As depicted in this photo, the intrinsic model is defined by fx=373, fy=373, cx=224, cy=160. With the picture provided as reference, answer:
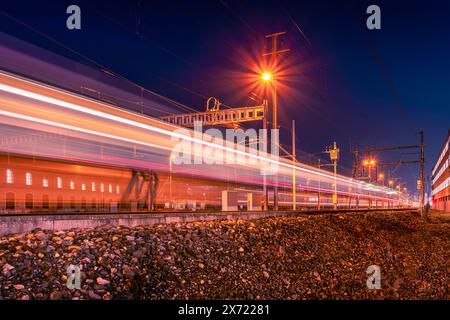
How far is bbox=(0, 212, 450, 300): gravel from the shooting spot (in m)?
6.35

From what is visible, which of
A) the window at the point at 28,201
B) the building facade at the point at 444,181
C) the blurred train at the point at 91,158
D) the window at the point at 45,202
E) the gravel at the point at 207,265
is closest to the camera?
the gravel at the point at 207,265

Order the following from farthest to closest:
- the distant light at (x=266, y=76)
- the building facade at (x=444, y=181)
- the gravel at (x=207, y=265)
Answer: the building facade at (x=444, y=181)
the distant light at (x=266, y=76)
the gravel at (x=207, y=265)

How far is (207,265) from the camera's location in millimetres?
8070

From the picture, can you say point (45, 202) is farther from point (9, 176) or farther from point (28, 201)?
point (9, 176)

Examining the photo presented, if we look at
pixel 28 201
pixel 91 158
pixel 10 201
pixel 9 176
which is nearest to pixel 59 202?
pixel 28 201

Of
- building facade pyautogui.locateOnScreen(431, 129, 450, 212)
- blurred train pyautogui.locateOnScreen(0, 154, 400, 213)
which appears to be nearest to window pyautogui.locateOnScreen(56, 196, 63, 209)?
blurred train pyautogui.locateOnScreen(0, 154, 400, 213)

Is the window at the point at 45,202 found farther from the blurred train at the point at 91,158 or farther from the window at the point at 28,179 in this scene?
the window at the point at 28,179

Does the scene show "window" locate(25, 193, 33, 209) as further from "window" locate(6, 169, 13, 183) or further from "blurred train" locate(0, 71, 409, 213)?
"window" locate(6, 169, 13, 183)

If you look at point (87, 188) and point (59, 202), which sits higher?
point (87, 188)

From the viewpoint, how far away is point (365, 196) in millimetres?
65625

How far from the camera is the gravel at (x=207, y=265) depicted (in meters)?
6.35

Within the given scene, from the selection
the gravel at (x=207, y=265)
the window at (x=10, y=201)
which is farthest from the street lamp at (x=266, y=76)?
the window at (x=10, y=201)

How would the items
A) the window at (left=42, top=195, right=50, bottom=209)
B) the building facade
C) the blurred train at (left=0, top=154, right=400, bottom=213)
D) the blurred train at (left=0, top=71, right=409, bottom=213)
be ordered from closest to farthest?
the blurred train at (left=0, top=71, right=409, bottom=213)
the blurred train at (left=0, top=154, right=400, bottom=213)
the window at (left=42, top=195, right=50, bottom=209)
the building facade
